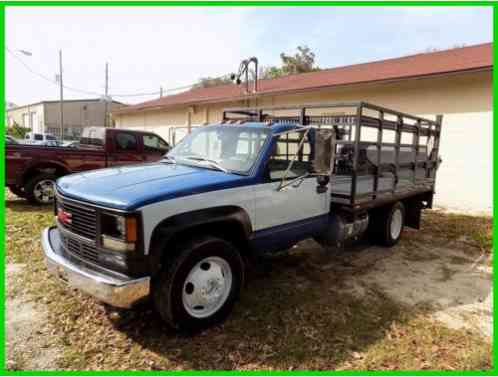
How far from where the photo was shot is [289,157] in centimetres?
421

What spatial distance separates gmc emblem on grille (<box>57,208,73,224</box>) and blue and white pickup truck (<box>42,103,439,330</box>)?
0.01 meters

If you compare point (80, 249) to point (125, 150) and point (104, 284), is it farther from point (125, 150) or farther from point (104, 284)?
point (125, 150)

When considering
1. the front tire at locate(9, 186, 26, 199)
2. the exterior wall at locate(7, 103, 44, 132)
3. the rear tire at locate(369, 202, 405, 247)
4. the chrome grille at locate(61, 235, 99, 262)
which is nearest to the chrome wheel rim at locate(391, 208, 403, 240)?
the rear tire at locate(369, 202, 405, 247)

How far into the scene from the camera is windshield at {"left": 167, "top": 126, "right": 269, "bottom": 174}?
3.88 meters

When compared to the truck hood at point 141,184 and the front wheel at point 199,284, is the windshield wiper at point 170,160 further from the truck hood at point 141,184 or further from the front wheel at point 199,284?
the front wheel at point 199,284

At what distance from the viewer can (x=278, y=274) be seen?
4.83 metres

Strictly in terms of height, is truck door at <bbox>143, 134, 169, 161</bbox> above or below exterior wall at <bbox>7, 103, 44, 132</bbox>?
below

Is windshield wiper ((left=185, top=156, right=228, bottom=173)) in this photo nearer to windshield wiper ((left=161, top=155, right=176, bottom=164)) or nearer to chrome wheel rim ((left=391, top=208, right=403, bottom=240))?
windshield wiper ((left=161, top=155, right=176, bottom=164))

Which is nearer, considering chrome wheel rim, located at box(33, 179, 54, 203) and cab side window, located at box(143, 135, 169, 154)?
chrome wheel rim, located at box(33, 179, 54, 203)

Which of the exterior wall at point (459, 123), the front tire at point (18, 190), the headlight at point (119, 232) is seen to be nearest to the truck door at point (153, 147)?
the front tire at point (18, 190)

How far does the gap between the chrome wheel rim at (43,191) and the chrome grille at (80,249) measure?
18.8 feet

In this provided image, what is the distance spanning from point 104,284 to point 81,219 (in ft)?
2.42

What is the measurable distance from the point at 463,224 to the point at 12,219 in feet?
31.1

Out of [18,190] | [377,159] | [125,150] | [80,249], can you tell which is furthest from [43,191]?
[377,159]
